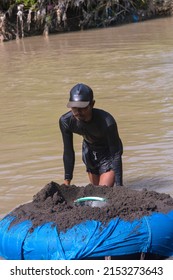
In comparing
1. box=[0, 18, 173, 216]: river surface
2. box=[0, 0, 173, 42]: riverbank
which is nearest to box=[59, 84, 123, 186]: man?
box=[0, 18, 173, 216]: river surface

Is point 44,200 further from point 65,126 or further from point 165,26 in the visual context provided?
point 165,26

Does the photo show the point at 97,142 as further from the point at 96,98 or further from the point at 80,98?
the point at 96,98

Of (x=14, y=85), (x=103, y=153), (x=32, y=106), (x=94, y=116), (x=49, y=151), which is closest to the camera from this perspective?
(x=94, y=116)

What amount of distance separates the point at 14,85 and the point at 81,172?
19.5ft

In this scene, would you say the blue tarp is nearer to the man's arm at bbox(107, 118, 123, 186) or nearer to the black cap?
the man's arm at bbox(107, 118, 123, 186)

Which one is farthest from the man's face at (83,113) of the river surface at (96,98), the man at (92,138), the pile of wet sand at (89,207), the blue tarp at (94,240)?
the river surface at (96,98)

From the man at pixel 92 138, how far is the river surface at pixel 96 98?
34.5 inches

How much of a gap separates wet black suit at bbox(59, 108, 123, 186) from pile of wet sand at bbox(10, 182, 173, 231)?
1.46 feet

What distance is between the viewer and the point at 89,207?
5312 millimetres

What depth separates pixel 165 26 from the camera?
2112cm

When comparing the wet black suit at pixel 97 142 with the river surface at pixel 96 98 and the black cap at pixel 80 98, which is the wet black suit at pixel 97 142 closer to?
the black cap at pixel 80 98

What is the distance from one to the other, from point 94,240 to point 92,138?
5.78 feet

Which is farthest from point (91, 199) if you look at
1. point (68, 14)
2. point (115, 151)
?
point (68, 14)
